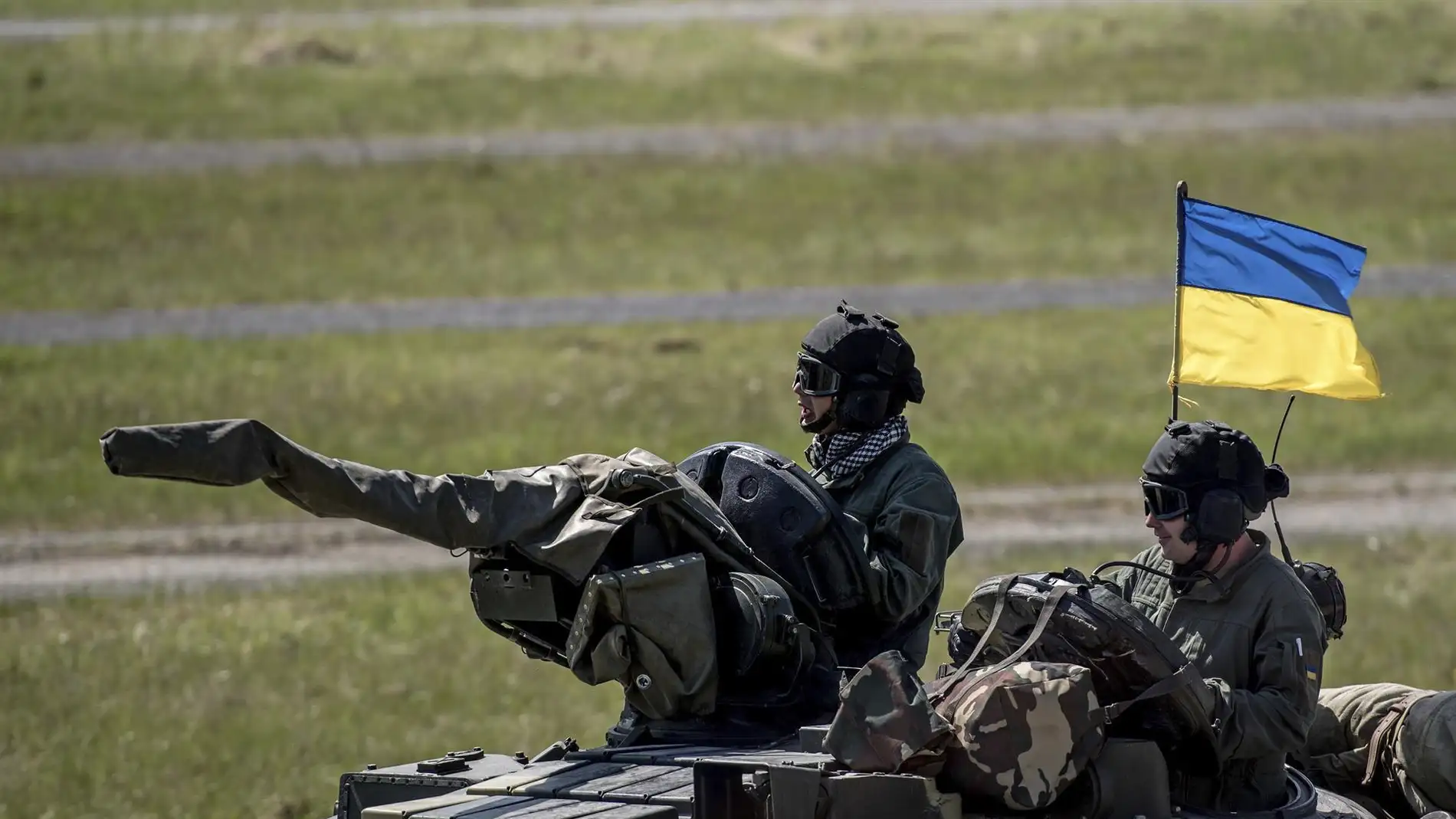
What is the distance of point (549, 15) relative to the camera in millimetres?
44969

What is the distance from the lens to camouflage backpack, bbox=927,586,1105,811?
26.8ft

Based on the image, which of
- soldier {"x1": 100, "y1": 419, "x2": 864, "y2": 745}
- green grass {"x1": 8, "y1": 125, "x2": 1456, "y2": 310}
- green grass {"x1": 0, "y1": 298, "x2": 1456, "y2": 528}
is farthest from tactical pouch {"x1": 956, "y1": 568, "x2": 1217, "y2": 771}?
green grass {"x1": 8, "y1": 125, "x2": 1456, "y2": 310}

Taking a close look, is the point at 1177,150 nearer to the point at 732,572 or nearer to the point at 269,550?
the point at 269,550

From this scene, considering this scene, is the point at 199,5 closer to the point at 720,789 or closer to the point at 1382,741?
the point at 1382,741

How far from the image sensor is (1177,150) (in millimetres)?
37469

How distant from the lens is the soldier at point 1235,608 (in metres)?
9.03

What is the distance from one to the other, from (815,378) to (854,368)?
0.59ft

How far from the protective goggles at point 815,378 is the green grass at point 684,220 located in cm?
2137

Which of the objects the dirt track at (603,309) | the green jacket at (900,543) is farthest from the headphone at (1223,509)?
the dirt track at (603,309)

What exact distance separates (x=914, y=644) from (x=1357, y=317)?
20.5m

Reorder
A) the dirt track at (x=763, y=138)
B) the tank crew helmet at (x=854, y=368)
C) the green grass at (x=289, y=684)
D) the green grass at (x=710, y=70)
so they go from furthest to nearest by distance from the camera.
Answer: the green grass at (x=710, y=70), the dirt track at (x=763, y=138), the green grass at (x=289, y=684), the tank crew helmet at (x=854, y=368)

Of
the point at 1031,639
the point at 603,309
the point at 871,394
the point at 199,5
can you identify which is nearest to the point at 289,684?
the point at 871,394

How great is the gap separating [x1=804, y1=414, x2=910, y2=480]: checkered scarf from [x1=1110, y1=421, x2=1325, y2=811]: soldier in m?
1.63

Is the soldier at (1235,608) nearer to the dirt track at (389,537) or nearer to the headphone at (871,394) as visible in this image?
the headphone at (871,394)
